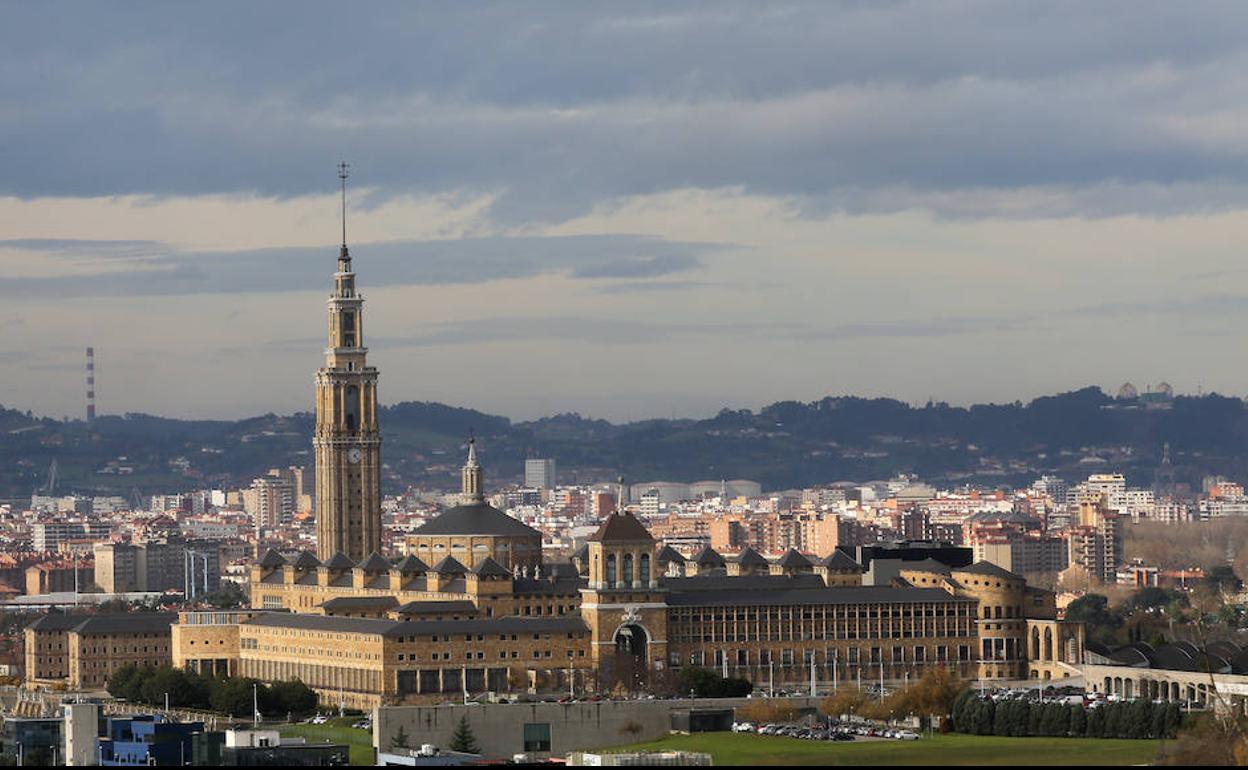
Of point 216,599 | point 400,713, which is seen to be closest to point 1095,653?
point 400,713

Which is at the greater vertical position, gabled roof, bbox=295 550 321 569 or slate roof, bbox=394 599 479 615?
gabled roof, bbox=295 550 321 569

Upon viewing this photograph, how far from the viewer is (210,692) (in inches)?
4035

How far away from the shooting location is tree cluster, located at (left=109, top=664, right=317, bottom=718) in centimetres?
10000

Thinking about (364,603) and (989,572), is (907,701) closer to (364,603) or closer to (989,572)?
(989,572)

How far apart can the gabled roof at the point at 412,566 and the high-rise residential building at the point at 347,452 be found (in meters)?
13.1

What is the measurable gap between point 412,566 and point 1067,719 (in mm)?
29444

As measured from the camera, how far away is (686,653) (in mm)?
105938

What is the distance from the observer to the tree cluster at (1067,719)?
87.3m

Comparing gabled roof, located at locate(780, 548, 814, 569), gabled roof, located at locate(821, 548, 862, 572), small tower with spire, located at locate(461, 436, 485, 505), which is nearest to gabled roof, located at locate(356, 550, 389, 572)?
small tower with spire, located at locate(461, 436, 485, 505)

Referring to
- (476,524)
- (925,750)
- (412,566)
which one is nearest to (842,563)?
(476,524)

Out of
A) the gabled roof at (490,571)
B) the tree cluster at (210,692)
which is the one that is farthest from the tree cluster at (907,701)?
the tree cluster at (210,692)

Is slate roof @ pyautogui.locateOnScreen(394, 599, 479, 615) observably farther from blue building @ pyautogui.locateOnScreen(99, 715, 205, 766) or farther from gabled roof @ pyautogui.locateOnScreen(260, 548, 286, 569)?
blue building @ pyautogui.locateOnScreen(99, 715, 205, 766)

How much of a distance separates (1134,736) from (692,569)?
149 feet

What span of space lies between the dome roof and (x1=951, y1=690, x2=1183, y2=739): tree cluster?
91.6ft
